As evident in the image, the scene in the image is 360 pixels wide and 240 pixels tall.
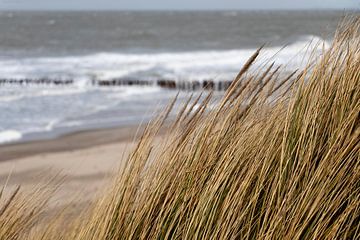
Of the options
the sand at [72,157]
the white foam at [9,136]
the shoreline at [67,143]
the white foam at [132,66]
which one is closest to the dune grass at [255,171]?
the sand at [72,157]

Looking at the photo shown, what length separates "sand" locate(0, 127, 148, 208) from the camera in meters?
8.61

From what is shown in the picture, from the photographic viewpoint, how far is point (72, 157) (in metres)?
10.3

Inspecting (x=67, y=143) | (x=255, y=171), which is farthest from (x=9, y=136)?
(x=255, y=171)

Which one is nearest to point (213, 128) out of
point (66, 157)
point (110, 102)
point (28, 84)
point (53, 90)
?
point (66, 157)

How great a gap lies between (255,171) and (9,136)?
1041 centimetres

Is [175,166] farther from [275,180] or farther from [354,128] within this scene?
[354,128]

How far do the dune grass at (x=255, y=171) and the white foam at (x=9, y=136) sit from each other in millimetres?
9558

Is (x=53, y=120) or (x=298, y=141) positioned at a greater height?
(x=298, y=141)

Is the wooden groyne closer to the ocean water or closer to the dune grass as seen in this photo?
the ocean water

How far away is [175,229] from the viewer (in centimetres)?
194

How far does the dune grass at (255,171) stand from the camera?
5.90 feet

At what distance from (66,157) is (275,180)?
8.80m

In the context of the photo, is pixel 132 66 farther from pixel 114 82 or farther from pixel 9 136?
pixel 9 136

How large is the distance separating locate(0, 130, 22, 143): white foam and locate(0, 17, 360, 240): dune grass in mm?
9558
